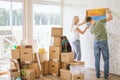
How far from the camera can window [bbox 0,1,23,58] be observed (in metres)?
5.41

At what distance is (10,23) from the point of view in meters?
5.57

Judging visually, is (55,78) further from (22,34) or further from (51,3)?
(51,3)

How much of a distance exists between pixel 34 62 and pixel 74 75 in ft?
3.80

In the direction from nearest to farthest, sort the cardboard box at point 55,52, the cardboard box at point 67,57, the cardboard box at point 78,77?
the cardboard box at point 78,77
the cardboard box at point 67,57
the cardboard box at point 55,52

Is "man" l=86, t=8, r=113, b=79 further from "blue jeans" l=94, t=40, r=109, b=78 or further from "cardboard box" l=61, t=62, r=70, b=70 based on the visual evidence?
"cardboard box" l=61, t=62, r=70, b=70

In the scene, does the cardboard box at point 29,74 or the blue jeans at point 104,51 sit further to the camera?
the blue jeans at point 104,51

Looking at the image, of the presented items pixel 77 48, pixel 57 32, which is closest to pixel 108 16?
pixel 77 48

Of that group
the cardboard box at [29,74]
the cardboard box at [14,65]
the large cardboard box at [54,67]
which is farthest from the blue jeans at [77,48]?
the cardboard box at [14,65]

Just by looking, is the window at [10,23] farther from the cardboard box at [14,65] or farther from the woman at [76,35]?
the woman at [76,35]

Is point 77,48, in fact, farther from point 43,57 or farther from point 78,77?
point 78,77

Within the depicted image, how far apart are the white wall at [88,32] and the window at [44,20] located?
1.03 ft

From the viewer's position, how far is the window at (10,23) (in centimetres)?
→ 541

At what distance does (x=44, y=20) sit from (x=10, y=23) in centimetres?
121

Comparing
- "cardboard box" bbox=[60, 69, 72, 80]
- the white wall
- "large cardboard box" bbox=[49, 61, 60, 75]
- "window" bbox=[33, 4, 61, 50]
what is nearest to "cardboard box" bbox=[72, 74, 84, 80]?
"cardboard box" bbox=[60, 69, 72, 80]
